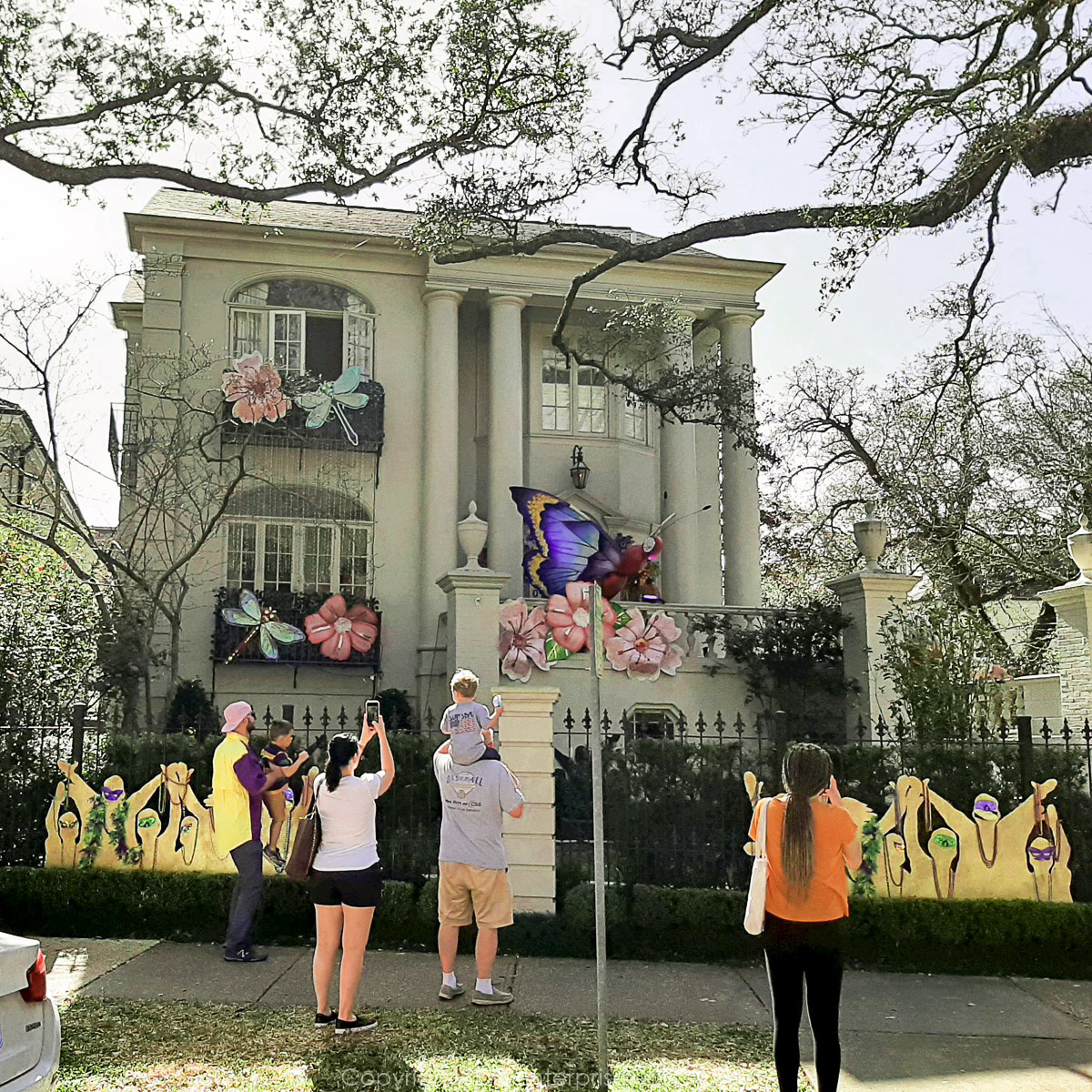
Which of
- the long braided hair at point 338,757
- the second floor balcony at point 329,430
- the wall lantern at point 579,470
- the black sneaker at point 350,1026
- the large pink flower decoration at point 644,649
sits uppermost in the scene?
the second floor balcony at point 329,430

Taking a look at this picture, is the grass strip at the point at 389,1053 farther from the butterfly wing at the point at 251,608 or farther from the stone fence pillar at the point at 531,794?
the butterfly wing at the point at 251,608

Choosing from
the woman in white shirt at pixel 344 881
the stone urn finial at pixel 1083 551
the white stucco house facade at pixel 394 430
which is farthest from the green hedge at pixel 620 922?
the white stucco house facade at pixel 394 430

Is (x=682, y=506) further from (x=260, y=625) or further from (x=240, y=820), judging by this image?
(x=240, y=820)

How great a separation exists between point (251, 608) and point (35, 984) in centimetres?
1337

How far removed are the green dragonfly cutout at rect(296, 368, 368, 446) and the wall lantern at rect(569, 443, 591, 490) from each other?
377 centimetres

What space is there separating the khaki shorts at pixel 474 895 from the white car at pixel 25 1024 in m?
2.96

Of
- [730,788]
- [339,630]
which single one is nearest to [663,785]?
[730,788]

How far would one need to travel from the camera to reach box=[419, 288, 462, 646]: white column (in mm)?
18562

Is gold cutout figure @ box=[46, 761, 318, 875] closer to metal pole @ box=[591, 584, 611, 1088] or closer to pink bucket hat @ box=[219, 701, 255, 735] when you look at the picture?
pink bucket hat @ box=[219, 701, 255, 735]

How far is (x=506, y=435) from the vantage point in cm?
1902

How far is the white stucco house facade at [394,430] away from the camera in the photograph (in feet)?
59.4

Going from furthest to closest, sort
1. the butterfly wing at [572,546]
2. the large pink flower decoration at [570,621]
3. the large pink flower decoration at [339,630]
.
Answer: the large pink flower decoration at [339,630], the large pink flower decoration at [570,621], the butterfly wing at [572,546]

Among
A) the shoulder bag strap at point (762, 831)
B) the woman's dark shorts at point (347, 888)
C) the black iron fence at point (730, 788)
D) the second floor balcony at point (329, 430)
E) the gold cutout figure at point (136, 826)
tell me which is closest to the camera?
the shoulder bag strap at point (762, 831)

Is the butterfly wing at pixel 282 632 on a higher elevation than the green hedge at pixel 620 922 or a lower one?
higher
